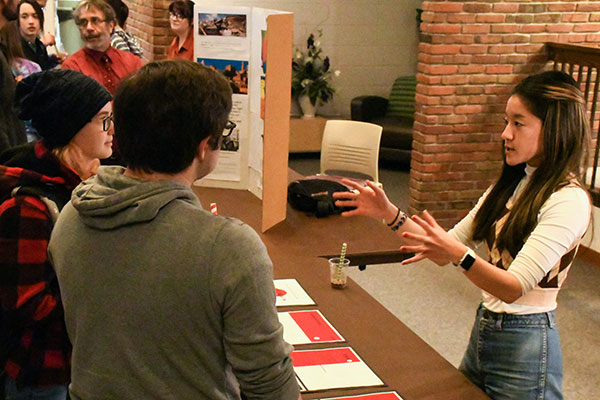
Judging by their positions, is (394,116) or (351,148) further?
(394,116)

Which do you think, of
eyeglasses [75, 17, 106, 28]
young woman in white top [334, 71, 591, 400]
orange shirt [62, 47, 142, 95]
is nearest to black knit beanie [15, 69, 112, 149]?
young woman in white top [334, 71, 591, 400]

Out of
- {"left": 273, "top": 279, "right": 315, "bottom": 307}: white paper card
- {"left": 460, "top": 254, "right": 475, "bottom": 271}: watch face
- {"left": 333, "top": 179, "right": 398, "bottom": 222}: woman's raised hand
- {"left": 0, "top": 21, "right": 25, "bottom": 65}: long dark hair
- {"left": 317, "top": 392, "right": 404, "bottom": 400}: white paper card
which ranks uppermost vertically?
{"left": 0, "top": 21, "right": 25, "bottom": 65}: long dark hair

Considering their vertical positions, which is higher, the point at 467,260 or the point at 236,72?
the point at 236,72

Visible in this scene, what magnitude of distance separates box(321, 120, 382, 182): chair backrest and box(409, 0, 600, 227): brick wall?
0.97 metres

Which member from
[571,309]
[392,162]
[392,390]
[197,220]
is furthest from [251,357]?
[392,162]

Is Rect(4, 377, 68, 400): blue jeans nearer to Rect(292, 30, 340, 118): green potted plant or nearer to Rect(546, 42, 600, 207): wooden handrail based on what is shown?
Rect(546, 42, 600, 207): wooden handrail

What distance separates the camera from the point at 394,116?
317 inches

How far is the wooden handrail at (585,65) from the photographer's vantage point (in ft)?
15.9

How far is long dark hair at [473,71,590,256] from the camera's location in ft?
6.03

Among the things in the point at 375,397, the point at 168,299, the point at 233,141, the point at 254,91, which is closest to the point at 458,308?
the point at 233,141

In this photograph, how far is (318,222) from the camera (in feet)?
9.93

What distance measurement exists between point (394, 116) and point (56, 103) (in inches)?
258

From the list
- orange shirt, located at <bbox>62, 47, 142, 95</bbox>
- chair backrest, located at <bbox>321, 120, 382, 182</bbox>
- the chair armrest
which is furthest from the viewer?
the chair armrest

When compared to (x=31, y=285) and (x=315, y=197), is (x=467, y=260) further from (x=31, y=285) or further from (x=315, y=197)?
(x=315, y=197)
